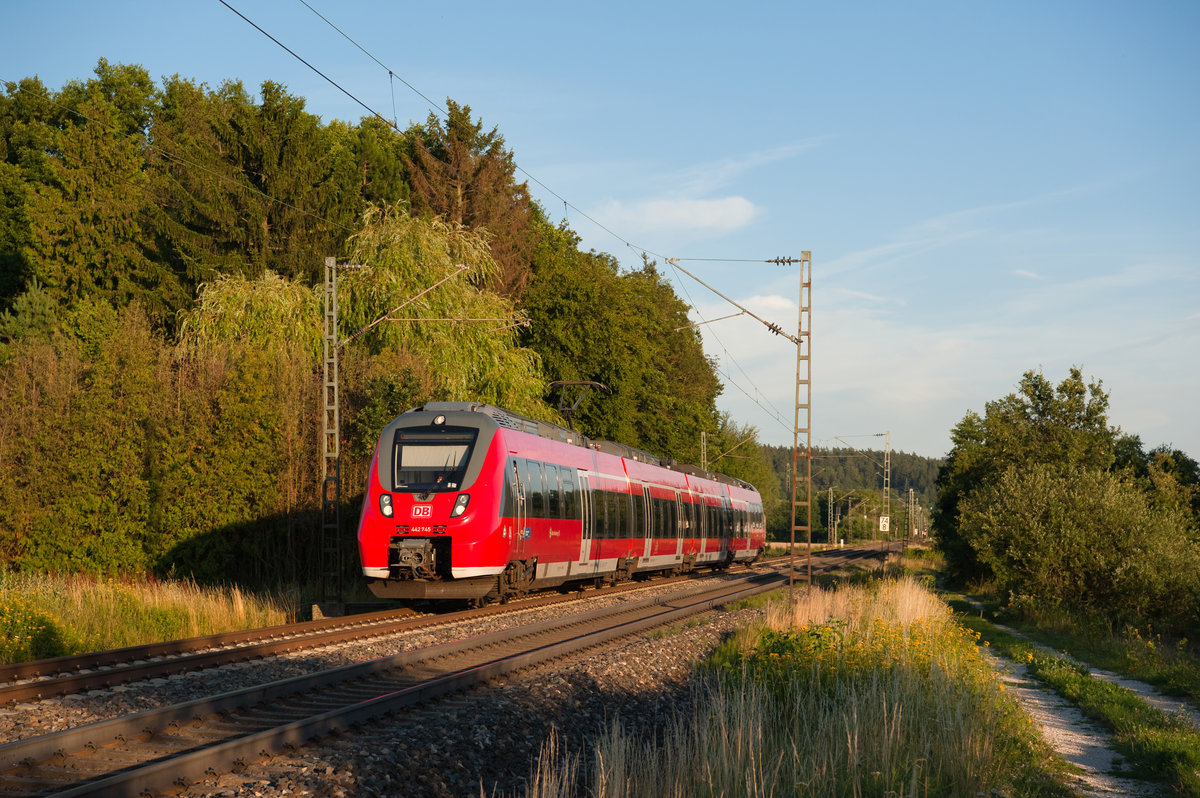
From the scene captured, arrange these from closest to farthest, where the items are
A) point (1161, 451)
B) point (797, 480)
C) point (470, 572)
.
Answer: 1. point (470, 572)
2. point (797, 480)
3. point (1161, 451)

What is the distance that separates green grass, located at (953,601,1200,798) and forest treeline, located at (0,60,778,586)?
1479cm

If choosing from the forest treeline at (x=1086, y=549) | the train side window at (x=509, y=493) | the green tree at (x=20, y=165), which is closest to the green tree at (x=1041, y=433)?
the forest treeline at (x=1086, y=549)

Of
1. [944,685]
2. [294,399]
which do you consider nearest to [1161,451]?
[294,399]

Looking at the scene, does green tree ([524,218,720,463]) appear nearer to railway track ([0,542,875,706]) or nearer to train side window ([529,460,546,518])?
train side window ([529,460,546,518])

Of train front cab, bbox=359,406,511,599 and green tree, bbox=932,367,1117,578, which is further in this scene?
green tree, bbox=932,367,1117,578

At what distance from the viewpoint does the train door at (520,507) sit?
18906mm

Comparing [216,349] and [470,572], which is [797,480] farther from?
[216,349]

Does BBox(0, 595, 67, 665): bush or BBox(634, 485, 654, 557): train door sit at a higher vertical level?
BBox(634, 485, 654, 557): train door

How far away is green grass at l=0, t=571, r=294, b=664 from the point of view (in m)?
13.2

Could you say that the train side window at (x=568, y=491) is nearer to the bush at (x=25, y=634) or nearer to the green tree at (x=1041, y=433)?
the bush at (x=25, y=634)

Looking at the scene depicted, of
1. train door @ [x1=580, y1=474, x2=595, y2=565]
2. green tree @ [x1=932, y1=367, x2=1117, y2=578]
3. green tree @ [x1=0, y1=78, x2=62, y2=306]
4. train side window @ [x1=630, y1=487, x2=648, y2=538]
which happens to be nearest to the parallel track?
train door @ [x1=580, y1=474, x2=595, y2=565]

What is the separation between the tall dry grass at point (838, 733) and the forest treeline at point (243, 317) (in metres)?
13.9

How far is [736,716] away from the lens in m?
8.59

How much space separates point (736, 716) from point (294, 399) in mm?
18819
